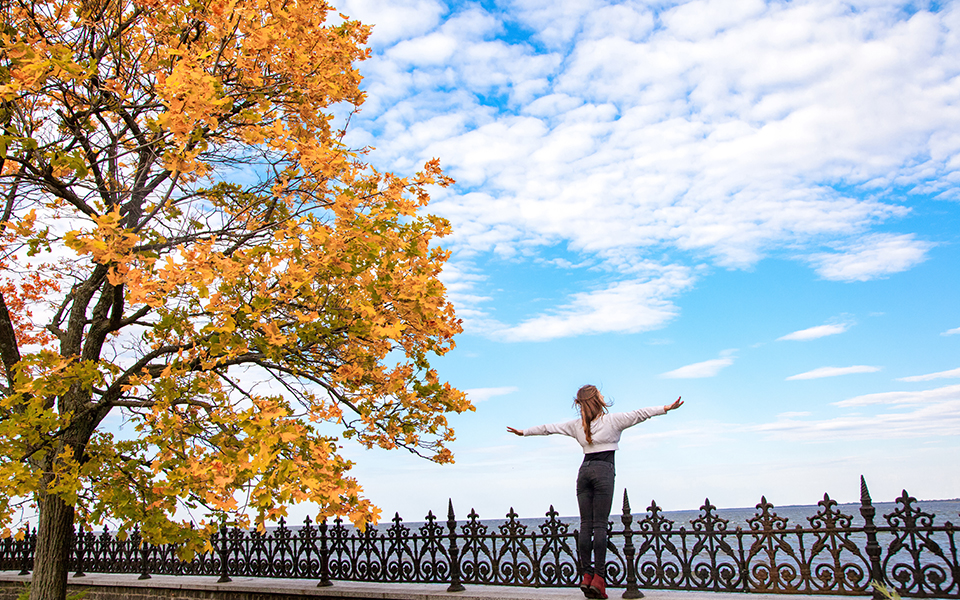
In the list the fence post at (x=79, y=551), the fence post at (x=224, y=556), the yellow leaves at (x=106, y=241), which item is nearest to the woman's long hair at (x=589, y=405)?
the yellow leaves at (x=106, y=241)

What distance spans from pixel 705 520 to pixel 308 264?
538 cm

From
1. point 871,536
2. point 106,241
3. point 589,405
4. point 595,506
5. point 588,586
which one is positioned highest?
point 106,241

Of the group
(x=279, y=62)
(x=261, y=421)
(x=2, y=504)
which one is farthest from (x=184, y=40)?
(x=2, y=504)

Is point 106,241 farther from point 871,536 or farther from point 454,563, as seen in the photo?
point 871,536

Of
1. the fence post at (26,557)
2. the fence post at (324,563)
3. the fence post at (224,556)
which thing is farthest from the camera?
the fence post at (26,557)

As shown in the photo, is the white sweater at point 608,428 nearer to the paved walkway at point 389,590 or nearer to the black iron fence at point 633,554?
the black iron fence at point 633,554

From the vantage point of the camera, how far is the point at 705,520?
750cm

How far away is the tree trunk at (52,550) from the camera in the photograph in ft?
28.2

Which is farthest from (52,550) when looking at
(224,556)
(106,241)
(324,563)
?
(106,241)

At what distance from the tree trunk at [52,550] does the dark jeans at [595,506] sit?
6.90 metres

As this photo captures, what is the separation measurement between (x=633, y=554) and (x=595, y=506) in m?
1.23

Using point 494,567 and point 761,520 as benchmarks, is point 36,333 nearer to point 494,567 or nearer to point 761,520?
point 494,567

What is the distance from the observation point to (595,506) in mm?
6934

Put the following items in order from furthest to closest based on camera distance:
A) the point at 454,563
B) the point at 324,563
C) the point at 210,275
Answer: the point at 324,563 < the point at 454,563 < the point at 210,275
